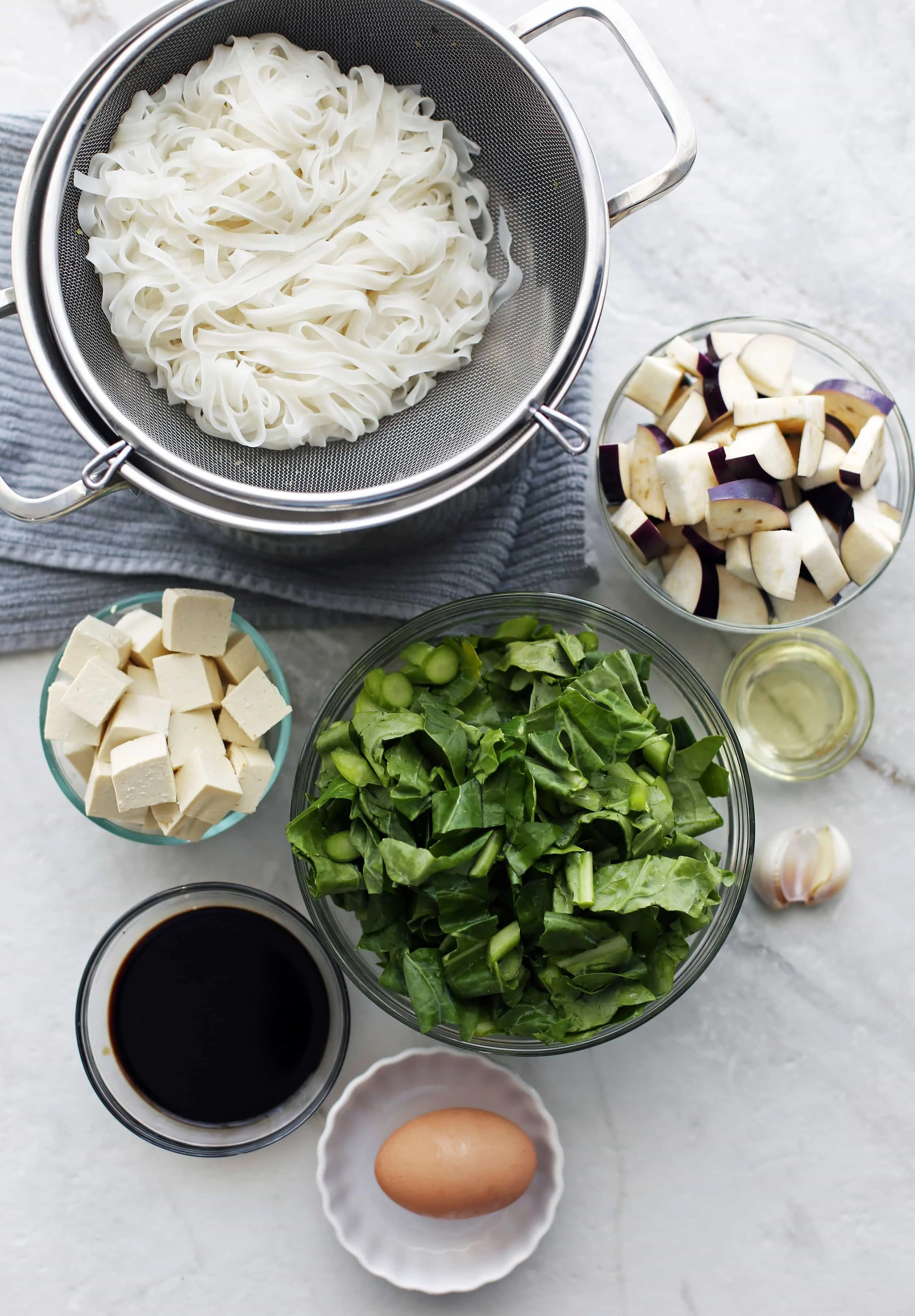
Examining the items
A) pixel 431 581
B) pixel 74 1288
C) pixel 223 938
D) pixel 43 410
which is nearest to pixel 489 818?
pixel 431 581

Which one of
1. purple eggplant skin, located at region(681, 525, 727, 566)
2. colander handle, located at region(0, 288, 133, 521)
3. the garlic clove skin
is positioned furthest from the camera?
the garlic clove skin

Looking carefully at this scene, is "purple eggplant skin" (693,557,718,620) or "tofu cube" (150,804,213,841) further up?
"purple eggplant skin" (693,557,718,620)

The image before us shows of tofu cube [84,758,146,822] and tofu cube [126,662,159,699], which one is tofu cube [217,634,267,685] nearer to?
tofu cube [126,662,159,699]

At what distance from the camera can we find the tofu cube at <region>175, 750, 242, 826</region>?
128cm

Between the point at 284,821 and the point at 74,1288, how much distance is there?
29.8 inches

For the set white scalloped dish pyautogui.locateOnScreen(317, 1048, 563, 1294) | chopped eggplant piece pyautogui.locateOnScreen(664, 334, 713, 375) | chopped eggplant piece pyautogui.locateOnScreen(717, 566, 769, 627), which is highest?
chopped eggplant piece pyautogui.locateOnScreen(664, 334, 713, 375)

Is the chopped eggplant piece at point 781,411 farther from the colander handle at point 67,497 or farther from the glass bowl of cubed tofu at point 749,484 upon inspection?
the colander handle at point 67,497

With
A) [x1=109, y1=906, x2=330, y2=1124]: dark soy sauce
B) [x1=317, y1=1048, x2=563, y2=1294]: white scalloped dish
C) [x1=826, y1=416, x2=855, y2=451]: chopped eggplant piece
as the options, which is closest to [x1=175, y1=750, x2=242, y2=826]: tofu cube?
[x1=109, y1=906, x2=330, y2=1124]: dark soy sauce

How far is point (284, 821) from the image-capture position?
4.92ft

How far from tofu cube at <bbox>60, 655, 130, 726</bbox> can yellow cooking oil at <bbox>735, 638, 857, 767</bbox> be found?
91 centimetres

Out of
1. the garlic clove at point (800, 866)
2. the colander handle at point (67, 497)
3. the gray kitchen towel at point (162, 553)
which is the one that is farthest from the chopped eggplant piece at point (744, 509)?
the colander handle at point (67, 497)

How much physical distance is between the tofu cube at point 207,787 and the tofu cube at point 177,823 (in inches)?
0.5

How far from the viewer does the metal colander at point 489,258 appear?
1159 mm

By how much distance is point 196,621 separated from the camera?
1325mm
